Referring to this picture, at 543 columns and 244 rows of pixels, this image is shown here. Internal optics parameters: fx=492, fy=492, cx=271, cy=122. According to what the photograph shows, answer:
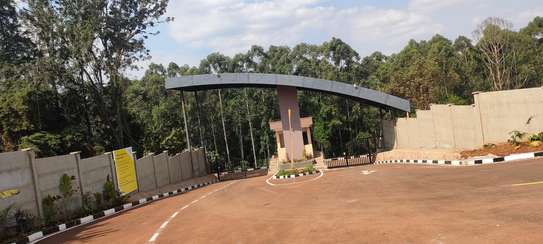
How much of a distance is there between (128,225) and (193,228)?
3285 millimetres

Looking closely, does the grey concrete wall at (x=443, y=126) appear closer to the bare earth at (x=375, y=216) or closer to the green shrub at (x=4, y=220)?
the bare earth at (x=375, y=216)

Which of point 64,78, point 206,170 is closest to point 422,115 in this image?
point 206,170

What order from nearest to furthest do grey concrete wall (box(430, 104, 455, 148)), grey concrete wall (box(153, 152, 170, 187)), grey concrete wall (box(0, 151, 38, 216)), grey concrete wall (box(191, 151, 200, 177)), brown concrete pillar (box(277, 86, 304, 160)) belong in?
grey concrete wall (box(0, 151, 38, 216)) → grey concrete wall (box(430, 104, 455, 148)) → grey concrete wall (box(153, 152, 170, 187)) → brown concrete pillar (box(277, 86, 304, 160)) → grey concrete wall (box(191, 151, 200, 177))

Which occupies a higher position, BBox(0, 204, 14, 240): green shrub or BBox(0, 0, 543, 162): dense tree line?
BBox(0, 0, 543, 162): dense tree line

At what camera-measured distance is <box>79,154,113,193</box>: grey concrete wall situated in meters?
19.3

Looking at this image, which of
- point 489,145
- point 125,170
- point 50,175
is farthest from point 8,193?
point 489,145

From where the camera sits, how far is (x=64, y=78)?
3609cm

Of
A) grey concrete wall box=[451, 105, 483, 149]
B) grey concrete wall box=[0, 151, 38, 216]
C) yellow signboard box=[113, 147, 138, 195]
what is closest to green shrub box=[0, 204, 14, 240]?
grey concrete wall box=[0, 151, 38, 216]

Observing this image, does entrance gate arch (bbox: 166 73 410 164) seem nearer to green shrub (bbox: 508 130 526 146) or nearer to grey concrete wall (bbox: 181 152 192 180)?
grey concrete wall (bbox: 181 152 192 180)

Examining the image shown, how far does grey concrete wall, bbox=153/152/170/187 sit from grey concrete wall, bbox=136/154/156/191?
818 millimetres

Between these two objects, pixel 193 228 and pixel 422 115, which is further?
pixel 422 115

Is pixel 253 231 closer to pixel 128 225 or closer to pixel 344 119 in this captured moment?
pixel 128 225

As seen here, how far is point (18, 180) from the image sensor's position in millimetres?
14695

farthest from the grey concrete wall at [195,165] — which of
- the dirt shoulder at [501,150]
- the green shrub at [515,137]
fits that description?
the green shrub at [515,137]
